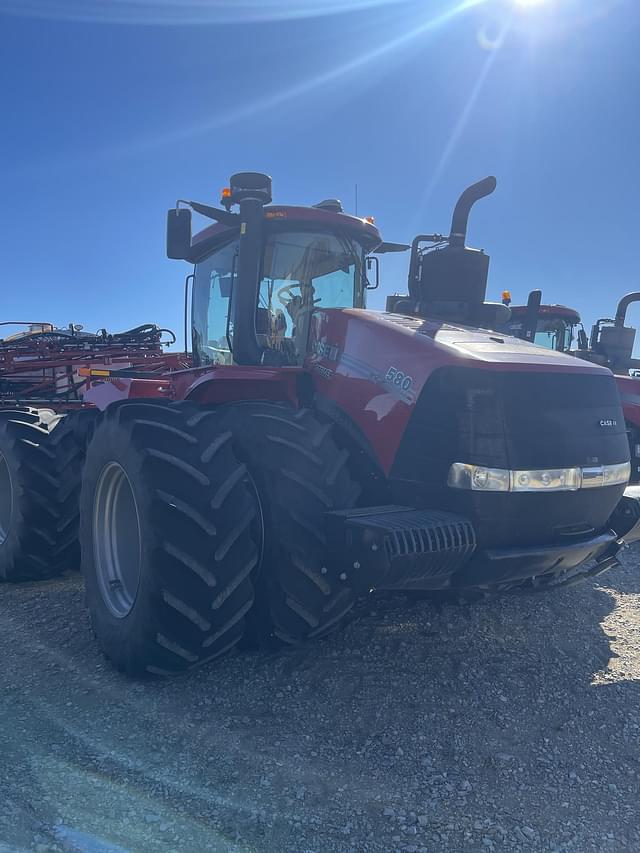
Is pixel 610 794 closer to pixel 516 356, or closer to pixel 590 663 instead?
pixel 590 663

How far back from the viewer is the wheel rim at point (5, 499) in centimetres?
539

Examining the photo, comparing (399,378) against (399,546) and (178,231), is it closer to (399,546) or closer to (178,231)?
(399,546)

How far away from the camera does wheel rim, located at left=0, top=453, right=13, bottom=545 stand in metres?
5.39

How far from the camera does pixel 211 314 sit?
4793 millimetres

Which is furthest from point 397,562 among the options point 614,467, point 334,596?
point 614,467

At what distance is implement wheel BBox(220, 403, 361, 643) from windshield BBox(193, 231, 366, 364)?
1.00m

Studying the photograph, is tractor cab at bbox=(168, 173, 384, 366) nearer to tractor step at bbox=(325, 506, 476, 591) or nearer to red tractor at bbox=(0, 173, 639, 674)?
red tractor at bbox=(0, 173, 639, 674)

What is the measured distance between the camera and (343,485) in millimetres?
3178

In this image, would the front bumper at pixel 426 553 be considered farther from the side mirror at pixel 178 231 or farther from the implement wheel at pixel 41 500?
the implement wheel at pixel 41 500

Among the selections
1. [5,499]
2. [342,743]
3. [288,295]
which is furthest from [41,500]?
[342,743]

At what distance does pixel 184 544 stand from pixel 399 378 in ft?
4.08

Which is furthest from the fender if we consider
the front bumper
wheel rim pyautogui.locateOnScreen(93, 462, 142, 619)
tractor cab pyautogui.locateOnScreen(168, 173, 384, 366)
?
wheel rim pyautogui.locateOnScreen(93, 462, 142, 619)

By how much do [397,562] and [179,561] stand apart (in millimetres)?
1008

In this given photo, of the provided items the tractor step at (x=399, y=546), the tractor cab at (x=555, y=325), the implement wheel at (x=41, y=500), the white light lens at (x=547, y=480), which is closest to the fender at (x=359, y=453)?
the tractor step at (x=399, y=546)
